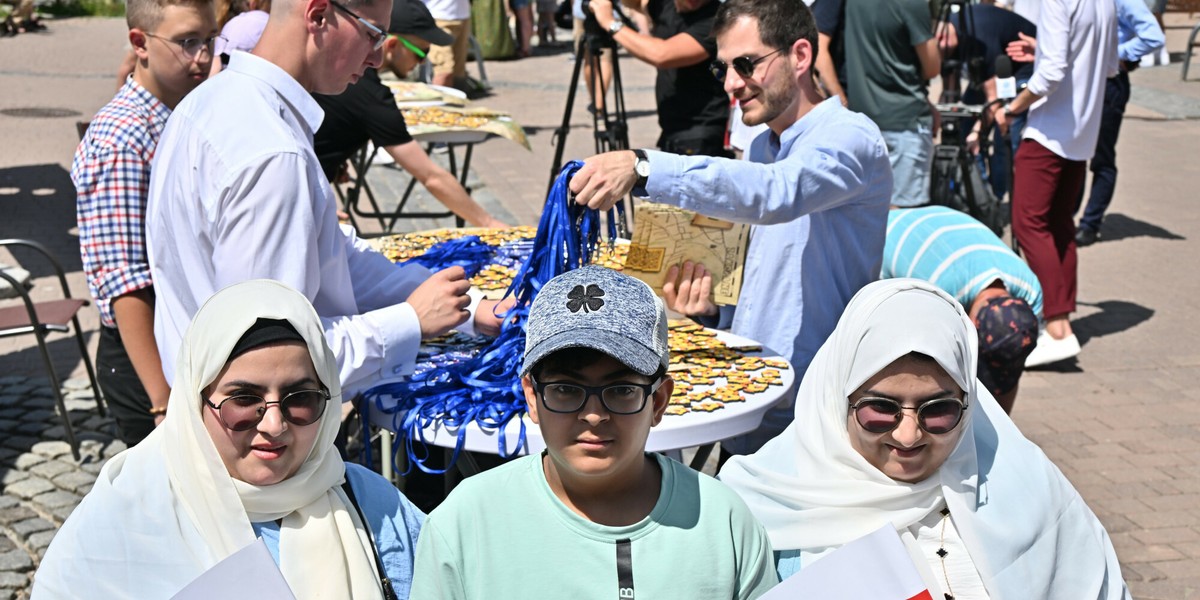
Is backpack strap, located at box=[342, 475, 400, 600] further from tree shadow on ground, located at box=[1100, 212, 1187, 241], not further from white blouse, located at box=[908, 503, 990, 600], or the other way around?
tree shadow on ground, located at box=[1100, 212, 1187, 241]

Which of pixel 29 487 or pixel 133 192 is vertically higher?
pixel 133 192

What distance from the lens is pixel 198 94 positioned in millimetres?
3172

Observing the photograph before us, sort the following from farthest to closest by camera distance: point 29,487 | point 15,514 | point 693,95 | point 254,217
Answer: point 693,95, point 29,487, point 15,514, point 254,217

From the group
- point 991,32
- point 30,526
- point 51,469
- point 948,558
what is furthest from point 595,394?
point 991,32

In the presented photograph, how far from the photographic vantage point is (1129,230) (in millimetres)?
10000

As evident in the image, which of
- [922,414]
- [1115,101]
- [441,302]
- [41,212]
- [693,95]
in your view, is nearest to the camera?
[922,414]

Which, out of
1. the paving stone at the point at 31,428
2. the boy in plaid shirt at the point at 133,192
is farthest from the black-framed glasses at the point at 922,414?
the paving stone at the point at 31,428

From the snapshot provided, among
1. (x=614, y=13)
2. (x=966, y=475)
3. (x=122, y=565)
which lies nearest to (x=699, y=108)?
(x=614, y=13)

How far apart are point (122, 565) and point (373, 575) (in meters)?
0.46

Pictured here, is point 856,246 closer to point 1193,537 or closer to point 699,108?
point 1193,537

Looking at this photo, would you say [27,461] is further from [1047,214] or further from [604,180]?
[1047,214]

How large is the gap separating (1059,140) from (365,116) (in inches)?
151

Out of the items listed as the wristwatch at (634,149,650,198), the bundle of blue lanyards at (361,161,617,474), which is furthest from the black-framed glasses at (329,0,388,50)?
the wristwatch at (634,149,650,198)

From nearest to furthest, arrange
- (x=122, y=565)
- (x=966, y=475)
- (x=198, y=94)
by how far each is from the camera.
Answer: (x=122, y=565) → (x=966, y=475) → (x=198, y=94)
